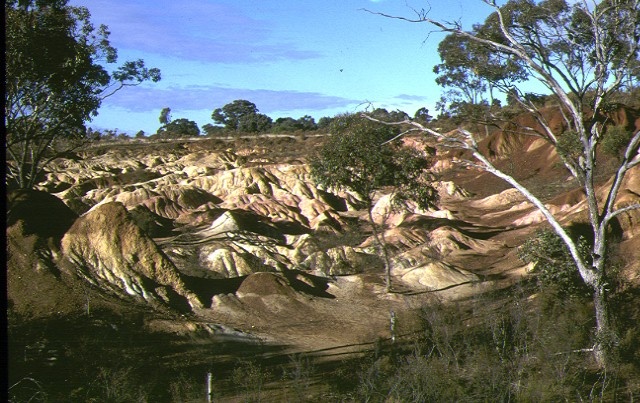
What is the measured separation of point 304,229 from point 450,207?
9.34m

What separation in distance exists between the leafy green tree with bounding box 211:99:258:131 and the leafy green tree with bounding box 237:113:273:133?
1.19 metres

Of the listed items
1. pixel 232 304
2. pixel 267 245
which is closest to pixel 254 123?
pixel 267 245

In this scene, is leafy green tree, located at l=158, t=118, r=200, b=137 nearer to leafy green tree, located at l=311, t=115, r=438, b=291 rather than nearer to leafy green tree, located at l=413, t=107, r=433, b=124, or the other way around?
leafy green tree, located at l=413, t=107, r=433, b=124

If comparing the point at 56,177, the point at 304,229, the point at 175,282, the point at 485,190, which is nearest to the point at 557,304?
the point at 175,282

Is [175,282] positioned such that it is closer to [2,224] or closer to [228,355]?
[228,355]

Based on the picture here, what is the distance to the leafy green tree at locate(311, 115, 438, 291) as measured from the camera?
19338mm

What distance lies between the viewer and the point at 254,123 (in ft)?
244

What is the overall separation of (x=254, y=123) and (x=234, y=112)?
6.66m

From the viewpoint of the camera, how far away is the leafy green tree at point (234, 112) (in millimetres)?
78812

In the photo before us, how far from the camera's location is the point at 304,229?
32.6m

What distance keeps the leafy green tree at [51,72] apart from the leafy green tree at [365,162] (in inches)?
299

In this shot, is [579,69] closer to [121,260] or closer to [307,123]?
[121,260]

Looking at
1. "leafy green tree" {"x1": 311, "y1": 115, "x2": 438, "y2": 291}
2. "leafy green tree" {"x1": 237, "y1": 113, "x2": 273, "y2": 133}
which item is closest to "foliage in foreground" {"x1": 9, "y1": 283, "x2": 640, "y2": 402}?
"leafy green tree" {"x1": 311, "y1": 115, "x2": 438, "y2": 291}

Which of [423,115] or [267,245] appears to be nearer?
[267,245]
